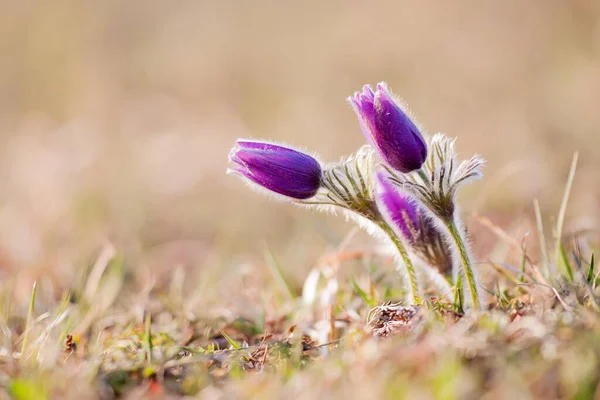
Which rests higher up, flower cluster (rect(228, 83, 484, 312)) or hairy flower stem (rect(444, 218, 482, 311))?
flower cluster (rect(228, 83, 484, 312))

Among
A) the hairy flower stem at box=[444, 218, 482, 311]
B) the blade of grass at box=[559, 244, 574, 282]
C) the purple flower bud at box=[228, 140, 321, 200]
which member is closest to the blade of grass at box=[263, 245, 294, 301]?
the purple flower bud at box=[228, 140, 321, 200]

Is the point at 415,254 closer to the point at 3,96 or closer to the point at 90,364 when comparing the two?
the point at 90,364

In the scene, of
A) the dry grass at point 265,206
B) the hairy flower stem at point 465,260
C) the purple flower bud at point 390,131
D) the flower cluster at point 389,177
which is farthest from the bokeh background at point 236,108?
the purple flower bud at point 390,131

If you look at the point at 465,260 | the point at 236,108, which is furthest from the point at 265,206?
the point at 465,260

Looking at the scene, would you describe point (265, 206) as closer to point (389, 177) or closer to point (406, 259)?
point (406, 259)

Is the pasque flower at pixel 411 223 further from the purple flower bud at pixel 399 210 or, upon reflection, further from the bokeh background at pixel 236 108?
the bokeh background at pixel 236 108

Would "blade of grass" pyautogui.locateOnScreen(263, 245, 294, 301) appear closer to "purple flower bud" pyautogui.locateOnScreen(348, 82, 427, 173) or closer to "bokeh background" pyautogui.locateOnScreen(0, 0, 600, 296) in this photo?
"bokeh background" pyautogui.locateOnScreen(0, 0, 600, 296)

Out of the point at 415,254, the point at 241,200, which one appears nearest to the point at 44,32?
the point at 241,200
